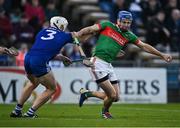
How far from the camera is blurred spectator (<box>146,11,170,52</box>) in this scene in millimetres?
28797

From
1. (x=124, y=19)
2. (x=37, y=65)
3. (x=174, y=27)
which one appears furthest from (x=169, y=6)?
(x=37, y=65)

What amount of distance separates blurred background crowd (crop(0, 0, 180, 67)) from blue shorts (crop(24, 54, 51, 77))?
879cm

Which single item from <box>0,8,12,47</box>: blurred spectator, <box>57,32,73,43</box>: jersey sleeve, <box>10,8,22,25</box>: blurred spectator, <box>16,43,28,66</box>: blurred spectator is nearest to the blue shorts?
<box>57,32,73,43</box>: jersey sleeve

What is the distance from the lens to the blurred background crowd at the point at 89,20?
26.9 metres

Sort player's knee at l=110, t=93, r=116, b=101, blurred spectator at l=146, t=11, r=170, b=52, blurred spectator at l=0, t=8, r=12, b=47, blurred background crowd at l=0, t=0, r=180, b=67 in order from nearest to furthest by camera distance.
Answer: player's knee at l=110, t=93, r=116, b=101 < blurred spectator at l=0, t=8, r=12, b=47 < blurred background crowd at l=0, t=0, r=180, b=67 < blurred spectator at l=146, t=11, r=170, b=52

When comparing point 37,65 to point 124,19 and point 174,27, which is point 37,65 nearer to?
point 124,19

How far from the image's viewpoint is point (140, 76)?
85.9 feet

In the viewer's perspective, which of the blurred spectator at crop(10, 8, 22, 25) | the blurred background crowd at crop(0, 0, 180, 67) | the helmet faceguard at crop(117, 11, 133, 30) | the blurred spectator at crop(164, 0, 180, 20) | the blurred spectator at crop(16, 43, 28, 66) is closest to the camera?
the helmet faceguard at crop(117, 11, 133, 30)

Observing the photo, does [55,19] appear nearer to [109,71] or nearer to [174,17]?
[109,71]

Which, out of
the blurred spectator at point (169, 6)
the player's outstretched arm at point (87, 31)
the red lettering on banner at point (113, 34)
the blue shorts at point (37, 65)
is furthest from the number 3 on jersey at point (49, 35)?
the blurred spectator at point (169, 6)

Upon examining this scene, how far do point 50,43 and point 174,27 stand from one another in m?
13.6

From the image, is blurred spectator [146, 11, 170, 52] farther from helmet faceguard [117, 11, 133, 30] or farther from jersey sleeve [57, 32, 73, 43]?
jersey sleeve [57, 32, 73, 43]

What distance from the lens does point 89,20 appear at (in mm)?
30578

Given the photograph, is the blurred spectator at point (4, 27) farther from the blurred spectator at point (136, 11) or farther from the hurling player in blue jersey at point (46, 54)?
the hurling player in blue jersey at point (46, 54)
